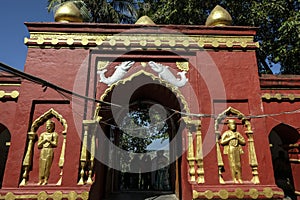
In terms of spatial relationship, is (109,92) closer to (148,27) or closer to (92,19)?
(148,27)

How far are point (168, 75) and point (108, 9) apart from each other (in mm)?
8802

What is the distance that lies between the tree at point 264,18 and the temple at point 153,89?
14.9 feet

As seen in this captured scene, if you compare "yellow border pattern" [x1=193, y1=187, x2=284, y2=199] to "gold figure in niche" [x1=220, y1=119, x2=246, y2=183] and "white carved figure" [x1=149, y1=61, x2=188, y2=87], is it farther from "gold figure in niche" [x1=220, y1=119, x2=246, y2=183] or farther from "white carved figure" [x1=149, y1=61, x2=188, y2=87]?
"white carved figure" [x1=149, y1=61, x2=188, y2=87]

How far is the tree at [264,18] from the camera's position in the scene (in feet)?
34.9

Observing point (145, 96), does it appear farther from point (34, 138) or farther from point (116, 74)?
point (34, 138)

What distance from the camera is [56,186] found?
548 centimetres

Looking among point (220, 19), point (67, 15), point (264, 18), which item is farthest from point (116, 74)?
point (264, 18)

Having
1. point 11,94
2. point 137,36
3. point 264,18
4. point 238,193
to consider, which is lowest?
point 238,193

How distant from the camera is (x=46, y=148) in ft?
18.7

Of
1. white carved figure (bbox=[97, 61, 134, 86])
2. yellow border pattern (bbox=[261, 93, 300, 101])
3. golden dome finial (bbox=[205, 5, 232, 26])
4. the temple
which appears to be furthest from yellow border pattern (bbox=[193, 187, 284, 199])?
golden dome finial (bbox=[205, 5, 232, 26])

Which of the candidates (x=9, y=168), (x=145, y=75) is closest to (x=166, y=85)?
(x=145, y=75)

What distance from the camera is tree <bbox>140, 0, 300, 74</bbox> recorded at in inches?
418

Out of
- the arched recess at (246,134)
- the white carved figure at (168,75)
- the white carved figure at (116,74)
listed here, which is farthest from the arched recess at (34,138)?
the arched recess at (246,134)

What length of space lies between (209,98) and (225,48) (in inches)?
59.2
